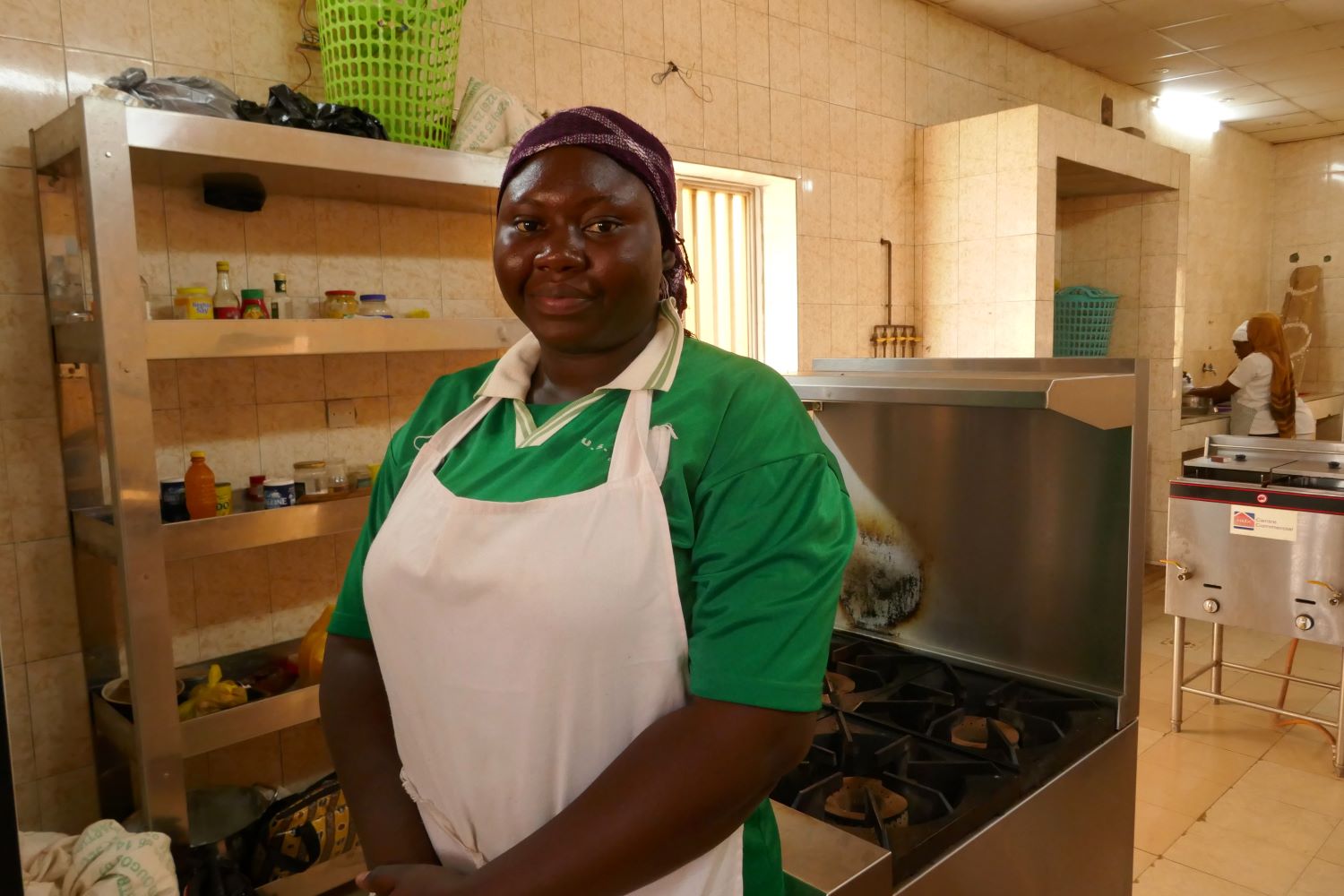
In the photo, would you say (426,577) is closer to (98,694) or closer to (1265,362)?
(98,694)

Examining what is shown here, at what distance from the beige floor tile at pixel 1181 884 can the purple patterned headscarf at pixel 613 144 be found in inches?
96.7

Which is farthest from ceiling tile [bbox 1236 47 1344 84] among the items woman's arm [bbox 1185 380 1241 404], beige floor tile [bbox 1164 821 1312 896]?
beige floor tile [bbox 1164 821 1312 896]

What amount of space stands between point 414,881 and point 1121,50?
18.1ft

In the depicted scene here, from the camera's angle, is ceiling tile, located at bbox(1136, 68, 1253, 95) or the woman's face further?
ceiling tile, located at bbox(1136, 68, 1253, 95)

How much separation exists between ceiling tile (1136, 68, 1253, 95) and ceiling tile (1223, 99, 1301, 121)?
0.35m

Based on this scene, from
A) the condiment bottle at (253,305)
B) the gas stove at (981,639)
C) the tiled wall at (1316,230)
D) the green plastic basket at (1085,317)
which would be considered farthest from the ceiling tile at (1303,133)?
the condiment bottle at (253,305)

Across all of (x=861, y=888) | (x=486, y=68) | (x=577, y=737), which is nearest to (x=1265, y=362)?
(x=486, y=68)

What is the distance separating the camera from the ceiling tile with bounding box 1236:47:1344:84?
520 centimetres

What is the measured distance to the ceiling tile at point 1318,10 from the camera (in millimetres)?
4363

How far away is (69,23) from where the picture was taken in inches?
80.6

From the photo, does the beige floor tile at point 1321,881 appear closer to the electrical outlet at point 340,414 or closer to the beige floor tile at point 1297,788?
the beige floor tile at point 1297,788

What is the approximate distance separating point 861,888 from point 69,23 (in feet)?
7.62

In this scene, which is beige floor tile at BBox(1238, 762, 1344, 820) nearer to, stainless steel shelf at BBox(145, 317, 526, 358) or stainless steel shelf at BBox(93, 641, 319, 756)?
stainless steel shelf at BBox(145, 317, 526, 358)

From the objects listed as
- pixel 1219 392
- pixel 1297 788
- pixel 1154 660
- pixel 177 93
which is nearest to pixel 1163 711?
pixel 1154 660
